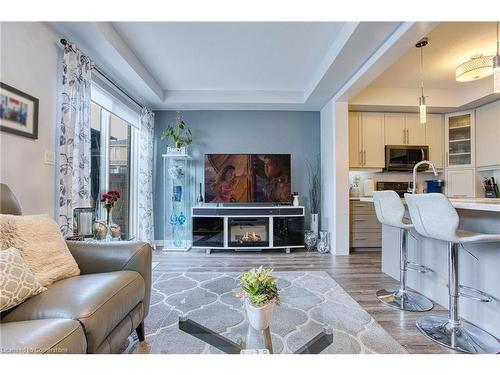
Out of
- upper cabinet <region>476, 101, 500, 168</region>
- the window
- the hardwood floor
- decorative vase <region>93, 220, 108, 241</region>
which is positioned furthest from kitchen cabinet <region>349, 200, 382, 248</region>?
the window

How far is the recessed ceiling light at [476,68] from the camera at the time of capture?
2.70 m

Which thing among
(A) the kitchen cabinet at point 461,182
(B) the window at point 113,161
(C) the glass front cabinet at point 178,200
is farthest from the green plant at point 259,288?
(A) the kitchen cabinet at point 461,182

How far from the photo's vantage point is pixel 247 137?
453cm

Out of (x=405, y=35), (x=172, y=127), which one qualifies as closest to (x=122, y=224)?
(x=172, y=127)

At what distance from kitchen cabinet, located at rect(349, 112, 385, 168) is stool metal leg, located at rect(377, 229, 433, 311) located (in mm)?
2192

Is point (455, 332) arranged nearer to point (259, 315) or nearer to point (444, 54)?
point (259, 315)

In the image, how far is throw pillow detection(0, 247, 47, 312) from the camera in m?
1.08

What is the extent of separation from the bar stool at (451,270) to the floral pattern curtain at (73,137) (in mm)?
2820

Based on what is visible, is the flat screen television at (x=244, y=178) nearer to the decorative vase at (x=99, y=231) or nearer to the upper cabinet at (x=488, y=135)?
the decorative vase at (x=99, y=231)

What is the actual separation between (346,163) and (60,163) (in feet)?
11.7
